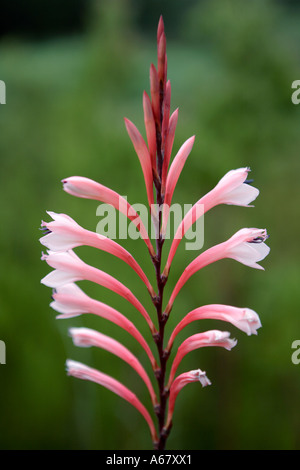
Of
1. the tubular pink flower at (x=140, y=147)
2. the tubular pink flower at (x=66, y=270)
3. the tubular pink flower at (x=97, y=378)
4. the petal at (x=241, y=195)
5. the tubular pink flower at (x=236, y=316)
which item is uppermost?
the tubular pink flower at (x=140, y=147)

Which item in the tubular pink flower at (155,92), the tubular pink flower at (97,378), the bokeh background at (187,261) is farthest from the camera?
the bokeh background at (187,261)

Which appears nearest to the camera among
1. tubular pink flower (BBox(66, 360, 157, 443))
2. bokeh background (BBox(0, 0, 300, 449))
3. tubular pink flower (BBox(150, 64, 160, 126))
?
tubular pink flower (BBox(150, 64, 160, 126))

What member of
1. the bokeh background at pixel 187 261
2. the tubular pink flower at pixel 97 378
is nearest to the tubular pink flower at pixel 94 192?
the tubular pink flower at pixel 97 378

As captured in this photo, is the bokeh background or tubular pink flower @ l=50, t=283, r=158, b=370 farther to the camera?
the bokeh background

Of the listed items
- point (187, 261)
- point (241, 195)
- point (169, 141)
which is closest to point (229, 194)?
point (241, 195)

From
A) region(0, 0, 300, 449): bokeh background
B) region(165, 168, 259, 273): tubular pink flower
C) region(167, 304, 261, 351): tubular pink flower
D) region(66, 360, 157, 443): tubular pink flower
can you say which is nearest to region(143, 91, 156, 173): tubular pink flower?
region(165, 168, 259, 273): tubular pink flower

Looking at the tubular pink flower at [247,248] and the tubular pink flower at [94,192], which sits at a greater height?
the tubular pink flower at [94,192]

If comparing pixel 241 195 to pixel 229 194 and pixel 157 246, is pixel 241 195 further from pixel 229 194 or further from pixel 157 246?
pixel 157 246

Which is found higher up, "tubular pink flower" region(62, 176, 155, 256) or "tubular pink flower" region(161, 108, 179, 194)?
"tubular pink flower" region(161, 108, 179, 194)

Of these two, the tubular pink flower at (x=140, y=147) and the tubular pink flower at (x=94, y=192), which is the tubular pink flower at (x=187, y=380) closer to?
the tubular pink flower at (x=94, y=192)

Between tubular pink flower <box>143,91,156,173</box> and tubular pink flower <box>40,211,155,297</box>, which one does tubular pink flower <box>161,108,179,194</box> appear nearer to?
tubular pink flower <box>143,91,156,173</box>

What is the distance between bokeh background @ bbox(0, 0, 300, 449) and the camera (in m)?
1.66

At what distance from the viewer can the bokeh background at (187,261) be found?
5.45ft

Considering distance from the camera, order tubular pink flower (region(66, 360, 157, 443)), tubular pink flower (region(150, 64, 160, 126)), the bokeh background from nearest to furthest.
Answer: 1. tubular pink flower (region(150, 64, 160, 126))
2. tubular pink flower (region(66, 360, 157, 443))
3. the bokeh background
